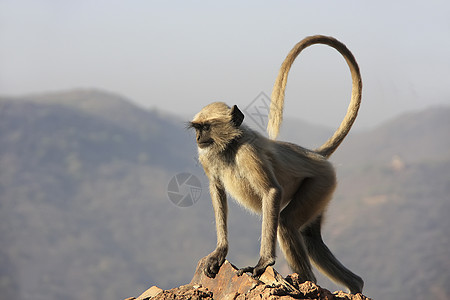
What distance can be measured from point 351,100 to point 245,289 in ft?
8.64

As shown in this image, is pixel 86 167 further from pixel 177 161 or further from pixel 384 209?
pixel 384 209

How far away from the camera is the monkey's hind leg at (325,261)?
5.99 meters

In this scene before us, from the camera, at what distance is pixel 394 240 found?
79.6 meters

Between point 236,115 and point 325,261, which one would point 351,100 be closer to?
point 236,115

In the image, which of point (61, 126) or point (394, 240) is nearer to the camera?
point (394, 240)

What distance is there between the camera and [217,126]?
5695 millimetres

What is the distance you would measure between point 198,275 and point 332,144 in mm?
2103

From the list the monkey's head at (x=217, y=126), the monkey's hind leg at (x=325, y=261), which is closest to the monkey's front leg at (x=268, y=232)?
the monkey's head at (x=217, y=126)

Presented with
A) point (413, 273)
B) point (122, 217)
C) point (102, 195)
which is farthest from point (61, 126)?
point (413, 273)

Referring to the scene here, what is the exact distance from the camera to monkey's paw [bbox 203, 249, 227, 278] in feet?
17.9

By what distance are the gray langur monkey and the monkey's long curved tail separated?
0.03ft

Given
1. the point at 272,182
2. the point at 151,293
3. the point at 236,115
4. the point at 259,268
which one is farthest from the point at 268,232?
the point at 151,293

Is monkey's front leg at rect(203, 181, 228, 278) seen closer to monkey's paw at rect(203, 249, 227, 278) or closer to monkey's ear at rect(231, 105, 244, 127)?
monkey's paw at rect(203, 249, 227, 278)

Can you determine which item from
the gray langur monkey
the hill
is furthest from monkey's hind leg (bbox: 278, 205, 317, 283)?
the hill
